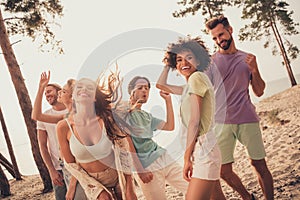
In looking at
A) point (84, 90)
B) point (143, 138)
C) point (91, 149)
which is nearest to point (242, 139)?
point (143, 138)

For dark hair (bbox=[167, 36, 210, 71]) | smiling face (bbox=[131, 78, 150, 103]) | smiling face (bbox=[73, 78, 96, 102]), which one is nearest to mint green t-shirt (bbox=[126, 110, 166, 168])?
smiling face (bbox=[131, 78, 150, 103])

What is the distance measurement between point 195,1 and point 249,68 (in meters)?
16.4

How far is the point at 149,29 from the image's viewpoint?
10.6ft

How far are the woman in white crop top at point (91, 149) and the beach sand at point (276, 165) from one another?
226 centimetres

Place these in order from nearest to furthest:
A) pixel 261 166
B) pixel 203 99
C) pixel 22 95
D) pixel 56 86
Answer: pixel 203 99 → pixel 261 166 → pixel 56 86 → pixel 22 95

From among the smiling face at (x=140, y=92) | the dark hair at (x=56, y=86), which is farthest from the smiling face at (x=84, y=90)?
the dark hair at (x=56, y=86)

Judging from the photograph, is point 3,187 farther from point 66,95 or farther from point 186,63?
point 186,63

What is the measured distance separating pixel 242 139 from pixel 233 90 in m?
0.50

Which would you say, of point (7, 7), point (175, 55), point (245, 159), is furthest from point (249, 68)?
point (7, 7)

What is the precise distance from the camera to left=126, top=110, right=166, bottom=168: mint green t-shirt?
129 inches

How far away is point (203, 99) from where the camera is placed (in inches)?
106

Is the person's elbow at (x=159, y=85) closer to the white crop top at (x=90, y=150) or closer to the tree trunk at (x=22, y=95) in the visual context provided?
the white crop top at (x=90, y=150)

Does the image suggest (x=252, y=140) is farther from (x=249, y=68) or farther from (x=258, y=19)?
(x=258, y=19)

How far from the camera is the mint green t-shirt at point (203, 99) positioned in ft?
8.66
